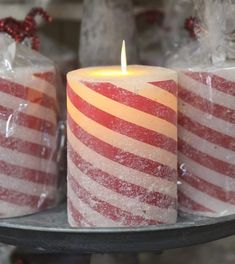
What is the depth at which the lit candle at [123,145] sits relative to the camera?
1.56ft

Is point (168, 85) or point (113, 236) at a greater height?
point (168, 85)

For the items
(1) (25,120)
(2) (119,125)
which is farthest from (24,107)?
(2) (119,125)

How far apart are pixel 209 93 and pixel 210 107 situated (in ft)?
0.04

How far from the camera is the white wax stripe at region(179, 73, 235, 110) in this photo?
21.0 inches

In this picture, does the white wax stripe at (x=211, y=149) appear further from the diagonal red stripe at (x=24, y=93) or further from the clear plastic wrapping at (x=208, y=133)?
the diagonal red stripe at (x=24, y=93)

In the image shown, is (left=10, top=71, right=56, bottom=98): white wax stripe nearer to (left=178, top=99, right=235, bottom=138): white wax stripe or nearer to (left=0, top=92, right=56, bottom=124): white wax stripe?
(left=0, top=92, right=56, bottom=124): white wax stripe

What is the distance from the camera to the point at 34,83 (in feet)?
1.82

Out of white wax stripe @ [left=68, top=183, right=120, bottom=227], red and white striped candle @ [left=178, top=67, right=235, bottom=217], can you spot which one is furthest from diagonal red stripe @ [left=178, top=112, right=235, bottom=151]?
white wax stripe @ [left=68, top=183, right=120, bottom=227]

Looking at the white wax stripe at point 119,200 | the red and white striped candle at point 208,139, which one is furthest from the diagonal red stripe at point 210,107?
the white wax stripe at point 119,200

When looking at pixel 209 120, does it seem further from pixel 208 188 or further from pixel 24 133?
pixel 24 133

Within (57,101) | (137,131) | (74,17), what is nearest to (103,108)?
(137,131)

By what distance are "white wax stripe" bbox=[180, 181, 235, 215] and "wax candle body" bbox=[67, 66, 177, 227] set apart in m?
0.05

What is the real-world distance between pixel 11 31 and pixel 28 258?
0.25 metres

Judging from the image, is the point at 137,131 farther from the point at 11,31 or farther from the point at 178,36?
the point at 178,36
